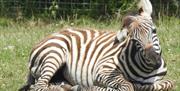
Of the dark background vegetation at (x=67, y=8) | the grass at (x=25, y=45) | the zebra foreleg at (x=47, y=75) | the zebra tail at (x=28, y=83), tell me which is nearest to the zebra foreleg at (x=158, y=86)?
the grass at (x=25, y=45)

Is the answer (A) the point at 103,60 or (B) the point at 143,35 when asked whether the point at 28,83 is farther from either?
(B) the point at 143,35

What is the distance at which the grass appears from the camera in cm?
822

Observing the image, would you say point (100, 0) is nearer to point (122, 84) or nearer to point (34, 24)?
point (34, 24)

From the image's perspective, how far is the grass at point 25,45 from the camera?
8220 millimetres

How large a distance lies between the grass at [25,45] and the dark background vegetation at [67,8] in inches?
27.5

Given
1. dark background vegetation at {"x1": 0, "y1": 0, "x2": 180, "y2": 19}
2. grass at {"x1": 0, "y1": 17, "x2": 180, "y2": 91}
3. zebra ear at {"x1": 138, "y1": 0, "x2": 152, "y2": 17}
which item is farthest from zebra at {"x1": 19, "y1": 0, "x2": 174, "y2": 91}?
dark background vegetation at {"x1": 0, "y1": 0, "x2": 180, "y2": 19}

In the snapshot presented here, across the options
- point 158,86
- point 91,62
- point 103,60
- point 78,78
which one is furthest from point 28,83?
point 158,86

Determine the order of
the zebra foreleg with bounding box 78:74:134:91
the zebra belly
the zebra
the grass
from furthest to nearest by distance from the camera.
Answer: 1. the grass
2. the zebra belly
3. the zebra foreleg with bounding box 78:74:134:91
4. the zebra

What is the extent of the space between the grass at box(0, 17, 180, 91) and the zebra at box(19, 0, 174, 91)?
525 millimetres

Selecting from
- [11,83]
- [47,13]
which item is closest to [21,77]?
[11,83]

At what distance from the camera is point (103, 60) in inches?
285

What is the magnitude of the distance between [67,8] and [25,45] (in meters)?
5.12

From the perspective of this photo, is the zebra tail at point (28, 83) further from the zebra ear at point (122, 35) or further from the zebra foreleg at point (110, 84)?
the zebra ear at point (122, 35)

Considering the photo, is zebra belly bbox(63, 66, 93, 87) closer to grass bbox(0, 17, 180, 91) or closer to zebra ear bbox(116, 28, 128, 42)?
zebra ear bbox(116, 28, 128, 42)
